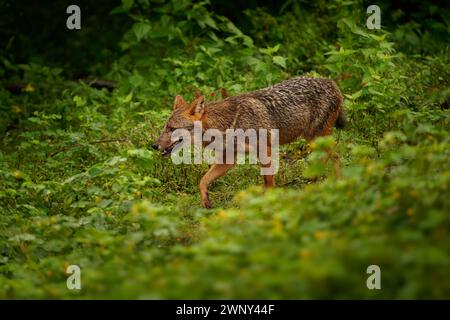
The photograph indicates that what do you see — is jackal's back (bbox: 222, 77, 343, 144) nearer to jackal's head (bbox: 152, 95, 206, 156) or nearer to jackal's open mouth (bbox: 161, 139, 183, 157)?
jackal's head (bbox: 152, 95, 206, 156)

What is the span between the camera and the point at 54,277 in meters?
6.76

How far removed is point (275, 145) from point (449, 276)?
5149 millimetres

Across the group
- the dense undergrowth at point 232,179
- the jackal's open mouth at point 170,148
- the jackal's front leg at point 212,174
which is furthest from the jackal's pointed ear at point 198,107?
the dense undergrowth at point 232,179

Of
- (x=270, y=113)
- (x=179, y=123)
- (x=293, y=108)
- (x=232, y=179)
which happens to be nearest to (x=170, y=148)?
(x=179, y=123)

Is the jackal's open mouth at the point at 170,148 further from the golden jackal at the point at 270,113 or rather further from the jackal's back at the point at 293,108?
the jackal's back at the point at 293,108

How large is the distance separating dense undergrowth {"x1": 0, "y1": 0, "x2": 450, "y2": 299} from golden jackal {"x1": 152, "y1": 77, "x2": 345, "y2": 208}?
0.37 m

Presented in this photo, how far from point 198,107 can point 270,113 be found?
3.08ft

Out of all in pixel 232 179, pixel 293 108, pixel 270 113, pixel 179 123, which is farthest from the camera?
pixel 232 179

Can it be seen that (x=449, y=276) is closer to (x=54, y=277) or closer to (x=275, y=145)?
(x=54, y=277)

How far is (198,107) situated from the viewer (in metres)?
9.63

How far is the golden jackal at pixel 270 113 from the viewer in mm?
9641

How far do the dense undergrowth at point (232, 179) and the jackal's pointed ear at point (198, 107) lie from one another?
810 mm

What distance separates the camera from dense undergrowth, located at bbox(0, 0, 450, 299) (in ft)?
17.3

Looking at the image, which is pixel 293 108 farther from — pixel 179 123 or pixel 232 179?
pixel 179 123
